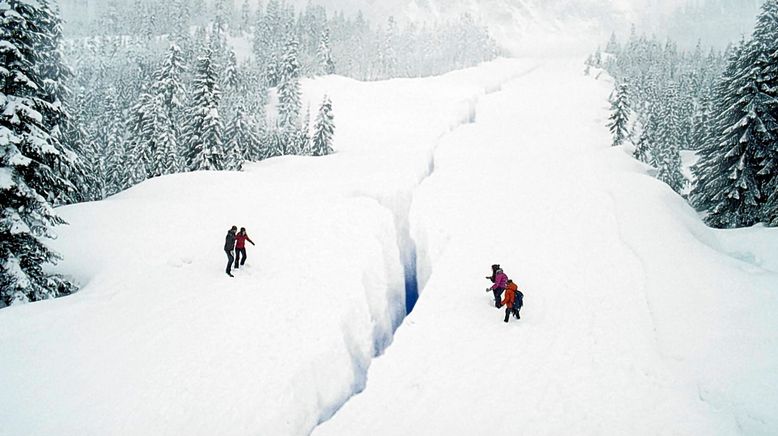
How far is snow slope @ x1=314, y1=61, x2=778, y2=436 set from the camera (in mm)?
10094

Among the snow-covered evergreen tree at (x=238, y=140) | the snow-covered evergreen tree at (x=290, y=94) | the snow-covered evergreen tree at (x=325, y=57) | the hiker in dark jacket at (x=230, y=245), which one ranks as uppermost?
the snow-covered evergreen tree at (x=325, y=57)

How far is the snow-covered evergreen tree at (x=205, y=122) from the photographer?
111ft

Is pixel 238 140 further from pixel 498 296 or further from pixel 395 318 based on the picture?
pixel 498 296

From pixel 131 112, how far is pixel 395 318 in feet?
136

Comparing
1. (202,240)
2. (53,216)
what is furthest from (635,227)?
(53,216)

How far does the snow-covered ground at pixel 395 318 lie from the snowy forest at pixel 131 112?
3.18 metres

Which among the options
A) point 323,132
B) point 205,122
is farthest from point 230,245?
point 323,132

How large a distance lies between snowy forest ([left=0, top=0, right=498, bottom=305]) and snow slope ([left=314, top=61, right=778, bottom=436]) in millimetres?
11480

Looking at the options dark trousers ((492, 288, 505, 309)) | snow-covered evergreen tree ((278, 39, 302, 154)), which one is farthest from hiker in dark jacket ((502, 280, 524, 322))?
snow-covered evergreen tree ((278, 39, 302, 154))

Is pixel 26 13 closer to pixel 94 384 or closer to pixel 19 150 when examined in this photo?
pixel 19 150

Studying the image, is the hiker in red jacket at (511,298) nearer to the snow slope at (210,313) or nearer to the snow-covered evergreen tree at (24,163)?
the snow slope at (210,313)

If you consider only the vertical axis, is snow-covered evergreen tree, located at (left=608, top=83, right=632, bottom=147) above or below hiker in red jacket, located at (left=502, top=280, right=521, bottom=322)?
above

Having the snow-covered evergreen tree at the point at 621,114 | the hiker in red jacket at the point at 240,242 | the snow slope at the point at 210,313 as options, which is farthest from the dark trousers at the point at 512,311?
the snow-covered evergreen tree at the point at 621,114

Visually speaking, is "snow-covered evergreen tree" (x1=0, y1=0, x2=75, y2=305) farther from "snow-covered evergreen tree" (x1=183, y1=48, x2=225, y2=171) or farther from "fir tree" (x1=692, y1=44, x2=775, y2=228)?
"fir tree" (x1=692, y1=44, x2=775, y2=228)
